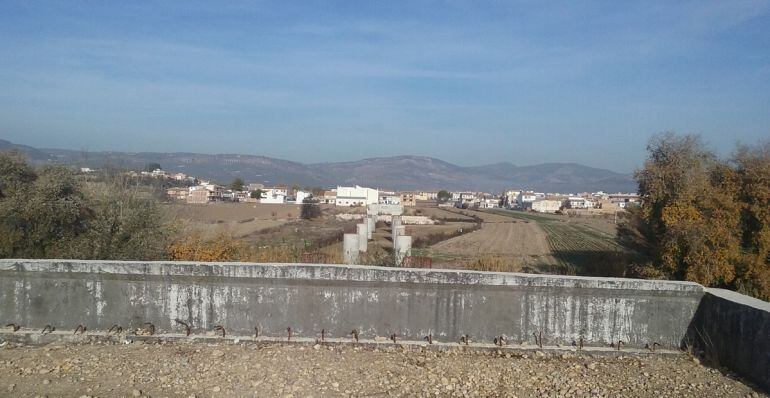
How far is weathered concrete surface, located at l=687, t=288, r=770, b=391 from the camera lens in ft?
19.5

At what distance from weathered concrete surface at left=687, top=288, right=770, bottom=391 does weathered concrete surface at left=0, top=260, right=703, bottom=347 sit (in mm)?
469

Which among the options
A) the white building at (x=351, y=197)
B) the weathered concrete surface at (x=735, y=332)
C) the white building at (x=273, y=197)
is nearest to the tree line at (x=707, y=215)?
the weathered concrete surface at (x=735, y=332)

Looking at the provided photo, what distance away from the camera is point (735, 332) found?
641 cm

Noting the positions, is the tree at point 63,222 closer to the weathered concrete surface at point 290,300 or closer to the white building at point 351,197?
the weathered concrete surface at point 290,300

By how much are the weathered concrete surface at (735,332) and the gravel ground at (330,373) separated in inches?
8.7

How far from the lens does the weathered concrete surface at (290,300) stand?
7023 mm

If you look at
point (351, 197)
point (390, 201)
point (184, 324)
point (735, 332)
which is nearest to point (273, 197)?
point (351, 197)

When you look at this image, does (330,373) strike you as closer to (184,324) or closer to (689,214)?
(184,324)

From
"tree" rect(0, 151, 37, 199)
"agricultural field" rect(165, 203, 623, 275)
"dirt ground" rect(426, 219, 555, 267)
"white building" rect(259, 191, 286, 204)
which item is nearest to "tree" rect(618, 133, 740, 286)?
"agricultural field" rect(165, 203, 623, 275)

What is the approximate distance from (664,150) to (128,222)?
15846 mm

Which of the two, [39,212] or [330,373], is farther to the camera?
[39,212]

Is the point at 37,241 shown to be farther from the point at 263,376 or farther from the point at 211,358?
the point at 263,376

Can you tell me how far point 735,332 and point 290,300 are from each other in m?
5.04

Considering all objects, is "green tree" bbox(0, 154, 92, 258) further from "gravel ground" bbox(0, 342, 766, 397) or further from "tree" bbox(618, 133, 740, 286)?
"tree" bbox(618, 133, 740, 286)
